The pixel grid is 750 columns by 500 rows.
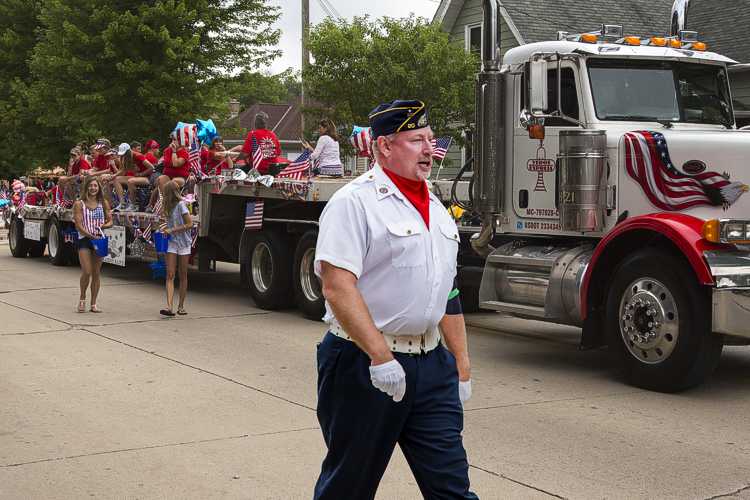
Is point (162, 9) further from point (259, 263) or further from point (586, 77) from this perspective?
point (586, 77)

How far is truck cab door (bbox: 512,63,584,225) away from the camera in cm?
970

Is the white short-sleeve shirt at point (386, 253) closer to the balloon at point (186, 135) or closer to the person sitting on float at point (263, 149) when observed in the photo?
the person sitting on float at point (263, 149)

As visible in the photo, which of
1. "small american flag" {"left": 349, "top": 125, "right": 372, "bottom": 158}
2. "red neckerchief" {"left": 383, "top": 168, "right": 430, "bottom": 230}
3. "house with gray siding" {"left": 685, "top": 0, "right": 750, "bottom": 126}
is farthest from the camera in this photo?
"house with gray siding" {"left": 685, "top": 0, "right": 750, "bottom": 126}

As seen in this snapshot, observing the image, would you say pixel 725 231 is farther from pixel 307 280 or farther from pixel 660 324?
pixel 307 280

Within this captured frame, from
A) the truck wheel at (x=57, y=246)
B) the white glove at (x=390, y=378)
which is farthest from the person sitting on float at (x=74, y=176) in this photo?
the white glove at (x=390, y=378)

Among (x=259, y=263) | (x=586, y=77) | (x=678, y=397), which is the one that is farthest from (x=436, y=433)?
(x=259, y=263)

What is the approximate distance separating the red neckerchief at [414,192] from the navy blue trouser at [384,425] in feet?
1.71

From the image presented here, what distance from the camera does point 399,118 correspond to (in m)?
4.08

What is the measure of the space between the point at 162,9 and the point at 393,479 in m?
19.9

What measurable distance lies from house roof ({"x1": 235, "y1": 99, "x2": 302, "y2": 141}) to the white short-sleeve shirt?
179ft

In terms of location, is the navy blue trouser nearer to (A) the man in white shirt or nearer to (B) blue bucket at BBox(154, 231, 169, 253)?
(A) the man in white shirt

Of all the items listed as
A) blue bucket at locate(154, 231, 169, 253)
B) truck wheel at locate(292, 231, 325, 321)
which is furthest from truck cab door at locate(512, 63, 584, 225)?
blue bucket at locate(154, 231, 169, 253)

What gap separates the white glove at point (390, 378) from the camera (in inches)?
149

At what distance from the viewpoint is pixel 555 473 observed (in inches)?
239
